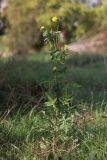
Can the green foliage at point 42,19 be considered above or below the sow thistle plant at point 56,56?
below

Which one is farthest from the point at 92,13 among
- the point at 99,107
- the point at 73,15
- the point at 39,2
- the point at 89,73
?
the point at 99,107

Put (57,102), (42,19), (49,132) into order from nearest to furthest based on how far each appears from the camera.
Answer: (49,132) < (57,102) < (42,19)

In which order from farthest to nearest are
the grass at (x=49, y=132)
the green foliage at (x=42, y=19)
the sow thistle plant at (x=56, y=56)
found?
the green foliage at (x=42, y=19) < the sow thistle plant at (x=56, y=56) < the grass at (x=49, y=132)

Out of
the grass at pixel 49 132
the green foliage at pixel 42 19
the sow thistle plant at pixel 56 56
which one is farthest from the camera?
the green foliage at pixel 42 19

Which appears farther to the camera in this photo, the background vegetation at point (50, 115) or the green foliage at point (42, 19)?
the green foliage at point (42, 19)

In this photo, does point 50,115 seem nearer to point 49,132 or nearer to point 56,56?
point 49,132

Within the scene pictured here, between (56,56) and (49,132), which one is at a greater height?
(56,56)

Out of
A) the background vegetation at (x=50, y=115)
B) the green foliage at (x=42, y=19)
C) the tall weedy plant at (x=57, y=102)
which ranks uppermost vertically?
the tall weedy plant at (x=57, y=102)

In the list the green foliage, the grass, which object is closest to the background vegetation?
the grass

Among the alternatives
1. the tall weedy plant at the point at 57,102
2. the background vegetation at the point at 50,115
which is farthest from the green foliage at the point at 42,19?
the tall weedy plant at the point at 57,102

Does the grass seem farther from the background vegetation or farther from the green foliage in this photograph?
the green foliage

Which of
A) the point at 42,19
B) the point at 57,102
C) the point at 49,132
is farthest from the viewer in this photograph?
the point at 42,19

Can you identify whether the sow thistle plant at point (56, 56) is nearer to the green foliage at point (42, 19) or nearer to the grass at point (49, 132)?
the grass at point (49, 132)

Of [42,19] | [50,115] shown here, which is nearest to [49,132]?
[50,115]
